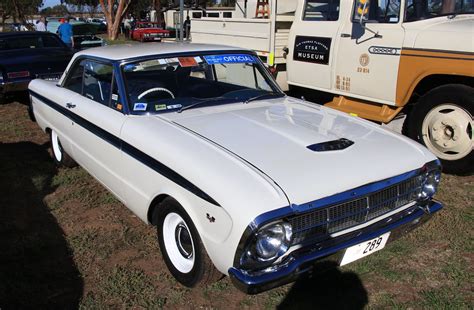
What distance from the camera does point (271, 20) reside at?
246 inches

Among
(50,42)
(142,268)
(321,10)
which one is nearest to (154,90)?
(142,268)

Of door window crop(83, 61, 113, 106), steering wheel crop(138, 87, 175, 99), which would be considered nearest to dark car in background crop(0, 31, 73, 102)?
door window crop(83, 61, 113, 106)

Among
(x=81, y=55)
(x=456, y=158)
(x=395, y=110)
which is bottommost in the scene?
(x=456, y=158)

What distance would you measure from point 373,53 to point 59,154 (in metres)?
3.91

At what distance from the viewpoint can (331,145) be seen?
115 inches

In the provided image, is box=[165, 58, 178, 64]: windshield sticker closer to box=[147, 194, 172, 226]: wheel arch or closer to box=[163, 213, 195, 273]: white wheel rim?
box=[147, 194, 172, 226]: wheel arch

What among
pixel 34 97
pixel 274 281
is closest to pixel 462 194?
pixel 274 281

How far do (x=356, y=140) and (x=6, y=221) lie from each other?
124 inches

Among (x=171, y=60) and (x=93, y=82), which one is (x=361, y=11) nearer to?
(x=171, y=60)

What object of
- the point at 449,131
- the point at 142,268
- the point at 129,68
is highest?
the point at 129,68

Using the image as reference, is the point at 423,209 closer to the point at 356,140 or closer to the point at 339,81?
the point at 356,140

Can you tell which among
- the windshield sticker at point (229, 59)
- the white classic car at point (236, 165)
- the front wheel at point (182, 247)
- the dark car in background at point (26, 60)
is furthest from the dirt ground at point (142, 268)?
the dark car in background at point (26, 60)

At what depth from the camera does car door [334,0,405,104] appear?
5125 mm

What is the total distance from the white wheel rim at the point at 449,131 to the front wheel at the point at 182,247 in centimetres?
326
